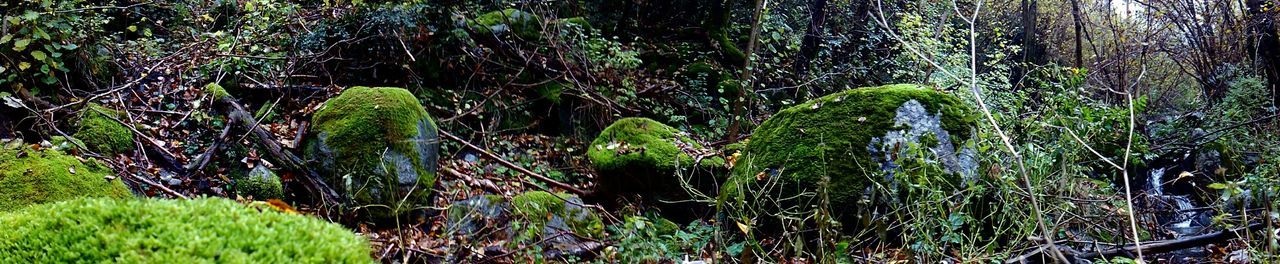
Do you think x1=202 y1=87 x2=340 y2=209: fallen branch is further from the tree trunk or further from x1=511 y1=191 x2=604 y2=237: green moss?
the tree trunk

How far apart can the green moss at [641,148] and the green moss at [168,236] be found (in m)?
3.95

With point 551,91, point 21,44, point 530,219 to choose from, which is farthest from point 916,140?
point 21,44

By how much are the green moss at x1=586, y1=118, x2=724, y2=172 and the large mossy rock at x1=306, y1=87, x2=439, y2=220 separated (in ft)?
4.83

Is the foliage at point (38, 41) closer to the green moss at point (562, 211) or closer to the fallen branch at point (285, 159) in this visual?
the fallen branch at point (285, 159)

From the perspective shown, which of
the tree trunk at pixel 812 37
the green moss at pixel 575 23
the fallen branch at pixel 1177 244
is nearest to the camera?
the fallen branch at pixel 1177 244

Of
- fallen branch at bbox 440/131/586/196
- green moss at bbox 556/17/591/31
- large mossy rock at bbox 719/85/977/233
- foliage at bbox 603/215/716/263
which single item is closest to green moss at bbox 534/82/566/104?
green moss at bbox 556/17/591/31

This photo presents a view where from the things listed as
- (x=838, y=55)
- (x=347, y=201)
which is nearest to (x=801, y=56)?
(x=838, y=55)

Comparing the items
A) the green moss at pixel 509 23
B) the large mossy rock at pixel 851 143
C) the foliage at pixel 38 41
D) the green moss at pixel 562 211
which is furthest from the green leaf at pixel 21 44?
the large mossy rock at pixel 851 143

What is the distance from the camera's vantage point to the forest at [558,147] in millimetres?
3107

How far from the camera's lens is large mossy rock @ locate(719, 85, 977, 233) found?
183 inches

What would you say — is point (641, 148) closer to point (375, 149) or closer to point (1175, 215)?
point (375, 149)

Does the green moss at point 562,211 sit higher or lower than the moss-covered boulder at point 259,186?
lower

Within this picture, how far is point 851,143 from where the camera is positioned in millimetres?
4863

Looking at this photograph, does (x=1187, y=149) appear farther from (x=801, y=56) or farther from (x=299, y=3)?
(x=299, y=3)
